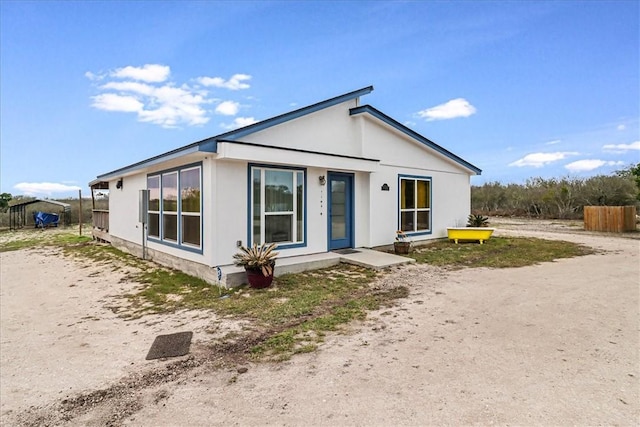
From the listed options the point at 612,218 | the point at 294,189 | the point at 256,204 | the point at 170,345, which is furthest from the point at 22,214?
the point at 612,218

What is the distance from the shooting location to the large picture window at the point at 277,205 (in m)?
7.41

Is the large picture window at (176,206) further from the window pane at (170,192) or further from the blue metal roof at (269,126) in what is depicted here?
the blue metal roof at (269,126)

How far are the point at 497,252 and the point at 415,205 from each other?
2788 millimetres

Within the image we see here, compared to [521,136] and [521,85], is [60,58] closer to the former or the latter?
[521,85]

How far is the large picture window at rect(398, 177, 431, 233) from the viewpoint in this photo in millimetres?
10766

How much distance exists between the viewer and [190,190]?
7715 mm

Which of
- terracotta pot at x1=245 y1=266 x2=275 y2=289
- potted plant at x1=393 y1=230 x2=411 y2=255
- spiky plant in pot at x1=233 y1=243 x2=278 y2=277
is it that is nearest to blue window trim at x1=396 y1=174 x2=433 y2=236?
potted plant at x1=393 y1=230 x2=411 y2=255

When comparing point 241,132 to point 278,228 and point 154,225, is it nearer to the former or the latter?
point 278,228

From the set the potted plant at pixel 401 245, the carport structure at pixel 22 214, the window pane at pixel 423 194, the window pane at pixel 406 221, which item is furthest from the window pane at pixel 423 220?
the carport structure at pixel 22 214

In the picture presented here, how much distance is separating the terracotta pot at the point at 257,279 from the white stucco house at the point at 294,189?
585mm

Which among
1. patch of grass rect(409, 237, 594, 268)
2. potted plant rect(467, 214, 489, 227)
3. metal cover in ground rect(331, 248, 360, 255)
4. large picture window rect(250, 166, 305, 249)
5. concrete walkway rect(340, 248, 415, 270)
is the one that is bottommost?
patch of grass rect(409, 237, 594, 268)

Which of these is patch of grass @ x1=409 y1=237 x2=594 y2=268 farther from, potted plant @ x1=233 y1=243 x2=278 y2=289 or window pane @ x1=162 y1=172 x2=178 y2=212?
window pane @ x1=162 y1=172 x2=178 y2=212

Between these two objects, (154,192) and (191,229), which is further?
(154,192)

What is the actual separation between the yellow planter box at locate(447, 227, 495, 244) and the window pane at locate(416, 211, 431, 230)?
1027 millimetres
